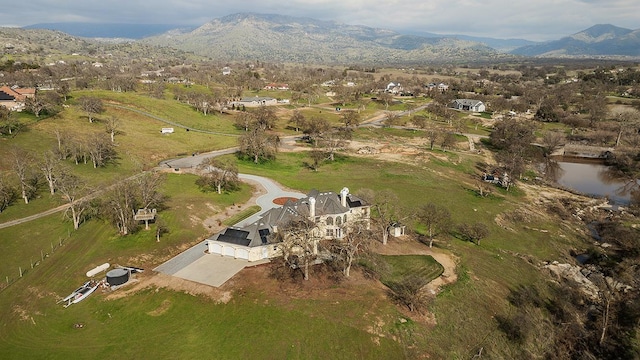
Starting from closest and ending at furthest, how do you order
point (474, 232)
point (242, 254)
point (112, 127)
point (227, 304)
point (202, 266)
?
point (227, 304) < point (202, 266) < point (242, 254) < point (474, 232) < point (112, 127)

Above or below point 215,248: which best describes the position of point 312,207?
above

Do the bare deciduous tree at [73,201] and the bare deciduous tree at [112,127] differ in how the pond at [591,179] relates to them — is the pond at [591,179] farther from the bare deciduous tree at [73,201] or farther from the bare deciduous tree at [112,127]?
the bare deciduous tree at [112,127]

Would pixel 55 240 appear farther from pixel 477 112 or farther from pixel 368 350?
pixel 477 112

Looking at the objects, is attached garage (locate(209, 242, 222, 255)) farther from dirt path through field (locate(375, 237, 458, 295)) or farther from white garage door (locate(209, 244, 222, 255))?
dirt path through field (locate(375, 237, 458, 295))

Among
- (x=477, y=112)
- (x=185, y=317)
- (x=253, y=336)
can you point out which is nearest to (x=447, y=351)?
(x=253, y=336)

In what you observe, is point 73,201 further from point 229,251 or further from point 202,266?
point 229,251

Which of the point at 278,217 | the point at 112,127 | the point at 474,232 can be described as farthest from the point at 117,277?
the point at 112,127

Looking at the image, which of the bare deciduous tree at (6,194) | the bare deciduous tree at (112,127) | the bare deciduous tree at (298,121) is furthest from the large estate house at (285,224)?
the bare deciduous tree at (298,121)
